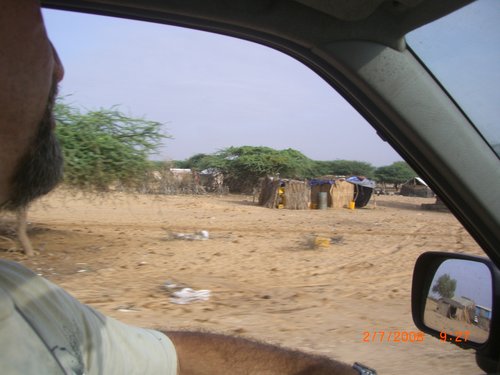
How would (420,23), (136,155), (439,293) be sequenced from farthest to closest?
(136,155), (439,293), (420,23)

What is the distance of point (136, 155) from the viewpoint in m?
9.20

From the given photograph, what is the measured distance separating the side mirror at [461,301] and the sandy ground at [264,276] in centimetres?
137

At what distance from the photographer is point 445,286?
141cm

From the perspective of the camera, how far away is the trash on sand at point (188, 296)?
5768 millimetres

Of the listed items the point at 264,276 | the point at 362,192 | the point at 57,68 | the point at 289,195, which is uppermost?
the point at 57,68

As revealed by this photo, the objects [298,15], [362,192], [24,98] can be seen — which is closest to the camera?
[24,98]

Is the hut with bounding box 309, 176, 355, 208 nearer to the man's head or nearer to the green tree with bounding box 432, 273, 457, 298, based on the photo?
the green tree with bounding box 432, 273, 457, 298

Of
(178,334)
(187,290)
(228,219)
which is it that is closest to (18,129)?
(178,334)

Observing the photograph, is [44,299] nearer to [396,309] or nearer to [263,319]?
[263,319]

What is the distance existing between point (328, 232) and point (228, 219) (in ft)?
14.4
